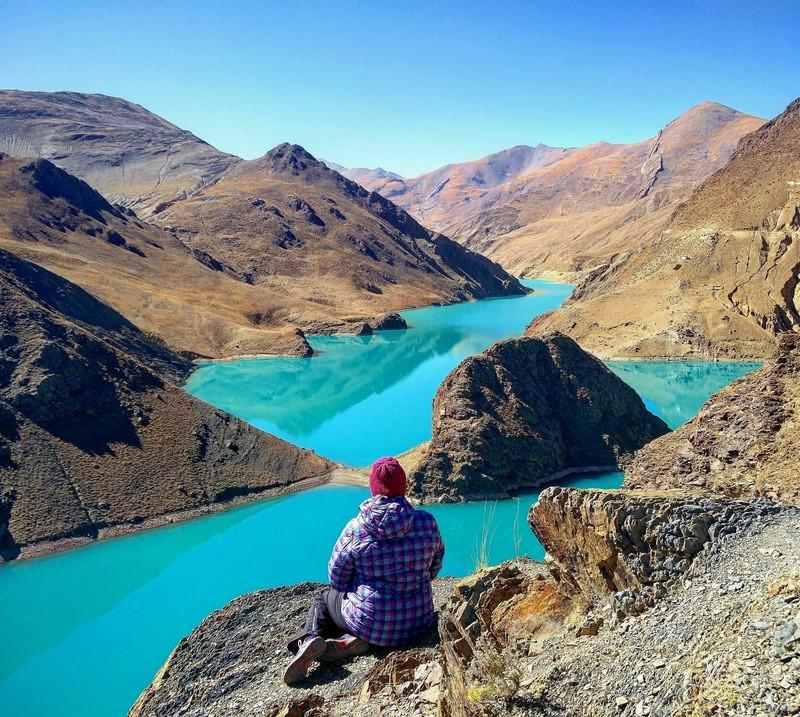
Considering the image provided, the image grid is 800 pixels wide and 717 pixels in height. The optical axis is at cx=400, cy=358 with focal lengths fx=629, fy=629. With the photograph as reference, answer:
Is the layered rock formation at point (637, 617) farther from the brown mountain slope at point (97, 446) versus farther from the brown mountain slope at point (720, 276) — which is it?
the brown mountain slope at point (720, 276)

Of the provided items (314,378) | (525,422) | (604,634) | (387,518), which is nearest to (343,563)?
(387,518)

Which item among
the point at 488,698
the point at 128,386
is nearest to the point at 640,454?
the point at 488,698

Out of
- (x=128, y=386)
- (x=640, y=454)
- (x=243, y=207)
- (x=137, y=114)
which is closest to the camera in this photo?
(x=640, y=454)

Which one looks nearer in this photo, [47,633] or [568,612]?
[568,612]

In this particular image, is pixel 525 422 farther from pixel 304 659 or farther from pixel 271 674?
pixel 304 659

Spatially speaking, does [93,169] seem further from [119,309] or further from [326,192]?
[119,309]

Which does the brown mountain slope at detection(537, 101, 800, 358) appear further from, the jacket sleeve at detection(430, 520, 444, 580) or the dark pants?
the dark pants
